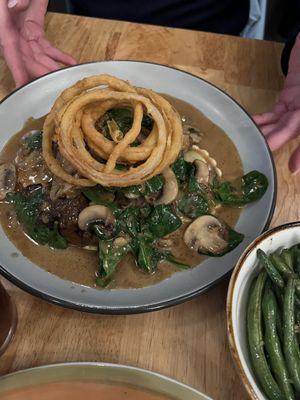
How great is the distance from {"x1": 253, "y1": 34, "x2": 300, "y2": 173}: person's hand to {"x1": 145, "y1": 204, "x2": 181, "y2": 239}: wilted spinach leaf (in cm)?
53

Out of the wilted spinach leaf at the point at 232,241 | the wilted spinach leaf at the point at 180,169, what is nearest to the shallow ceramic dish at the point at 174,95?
the wilted spinach leaf at the point at 232,241

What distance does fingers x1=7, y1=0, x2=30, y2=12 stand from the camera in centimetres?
204

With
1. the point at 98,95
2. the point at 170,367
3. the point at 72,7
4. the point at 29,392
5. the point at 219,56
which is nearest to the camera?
the point at 29,392

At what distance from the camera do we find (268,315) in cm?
121

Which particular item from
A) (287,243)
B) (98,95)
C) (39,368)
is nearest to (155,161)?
(98,95)

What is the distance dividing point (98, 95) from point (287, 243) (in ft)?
2.37

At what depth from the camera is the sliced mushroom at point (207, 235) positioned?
150 centimetres

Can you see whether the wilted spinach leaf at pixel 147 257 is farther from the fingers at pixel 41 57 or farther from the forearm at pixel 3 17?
the forearm at pixel 3 17

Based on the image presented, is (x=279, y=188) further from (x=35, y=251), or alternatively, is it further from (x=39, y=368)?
(x=39, y=368)

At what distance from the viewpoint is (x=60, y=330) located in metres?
1.39

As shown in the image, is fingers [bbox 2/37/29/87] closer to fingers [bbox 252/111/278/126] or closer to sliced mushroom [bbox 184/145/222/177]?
sliced mushroom [bbox 184/145/222/177]

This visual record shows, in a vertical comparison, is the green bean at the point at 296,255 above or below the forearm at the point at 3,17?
below

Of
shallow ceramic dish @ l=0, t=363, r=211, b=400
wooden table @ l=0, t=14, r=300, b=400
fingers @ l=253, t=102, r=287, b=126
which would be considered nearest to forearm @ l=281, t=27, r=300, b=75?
fingers @ l=253, t=102, r=287, b=126

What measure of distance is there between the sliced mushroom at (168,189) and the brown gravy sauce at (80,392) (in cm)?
61
